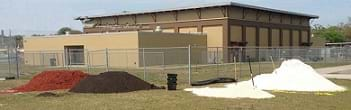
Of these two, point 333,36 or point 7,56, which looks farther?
point 333,36

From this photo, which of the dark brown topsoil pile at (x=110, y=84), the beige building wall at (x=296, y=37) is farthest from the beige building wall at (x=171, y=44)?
the dark brown topsoil pile at (x=110, y=84)

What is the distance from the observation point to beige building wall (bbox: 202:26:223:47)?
5948cm

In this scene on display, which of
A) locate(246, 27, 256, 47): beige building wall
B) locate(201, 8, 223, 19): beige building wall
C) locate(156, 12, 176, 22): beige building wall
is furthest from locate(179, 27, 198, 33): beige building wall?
locate(246, 27, 256, 47): beige building wall

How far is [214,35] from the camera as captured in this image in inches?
2366


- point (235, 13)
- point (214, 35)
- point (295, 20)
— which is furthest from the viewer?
point (295, 20)

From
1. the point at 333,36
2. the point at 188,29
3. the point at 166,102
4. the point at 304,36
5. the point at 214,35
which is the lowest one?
the point at 166,102

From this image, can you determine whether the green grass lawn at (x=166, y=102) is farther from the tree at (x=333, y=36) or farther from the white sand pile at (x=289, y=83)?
the tree at (x=333, y=36)

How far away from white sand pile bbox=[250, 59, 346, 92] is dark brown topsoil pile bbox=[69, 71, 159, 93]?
500cm

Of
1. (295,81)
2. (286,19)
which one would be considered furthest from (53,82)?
(286,19)

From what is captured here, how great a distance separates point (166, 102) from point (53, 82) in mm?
8611

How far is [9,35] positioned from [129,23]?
40174 mm

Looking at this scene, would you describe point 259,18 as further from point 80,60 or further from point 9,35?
point 9,35

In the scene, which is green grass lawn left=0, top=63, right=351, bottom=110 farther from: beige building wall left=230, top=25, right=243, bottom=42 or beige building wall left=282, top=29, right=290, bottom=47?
beige building wall left=282, top=29, right=290, bottom=47

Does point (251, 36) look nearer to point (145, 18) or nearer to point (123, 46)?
point (145, 18)
